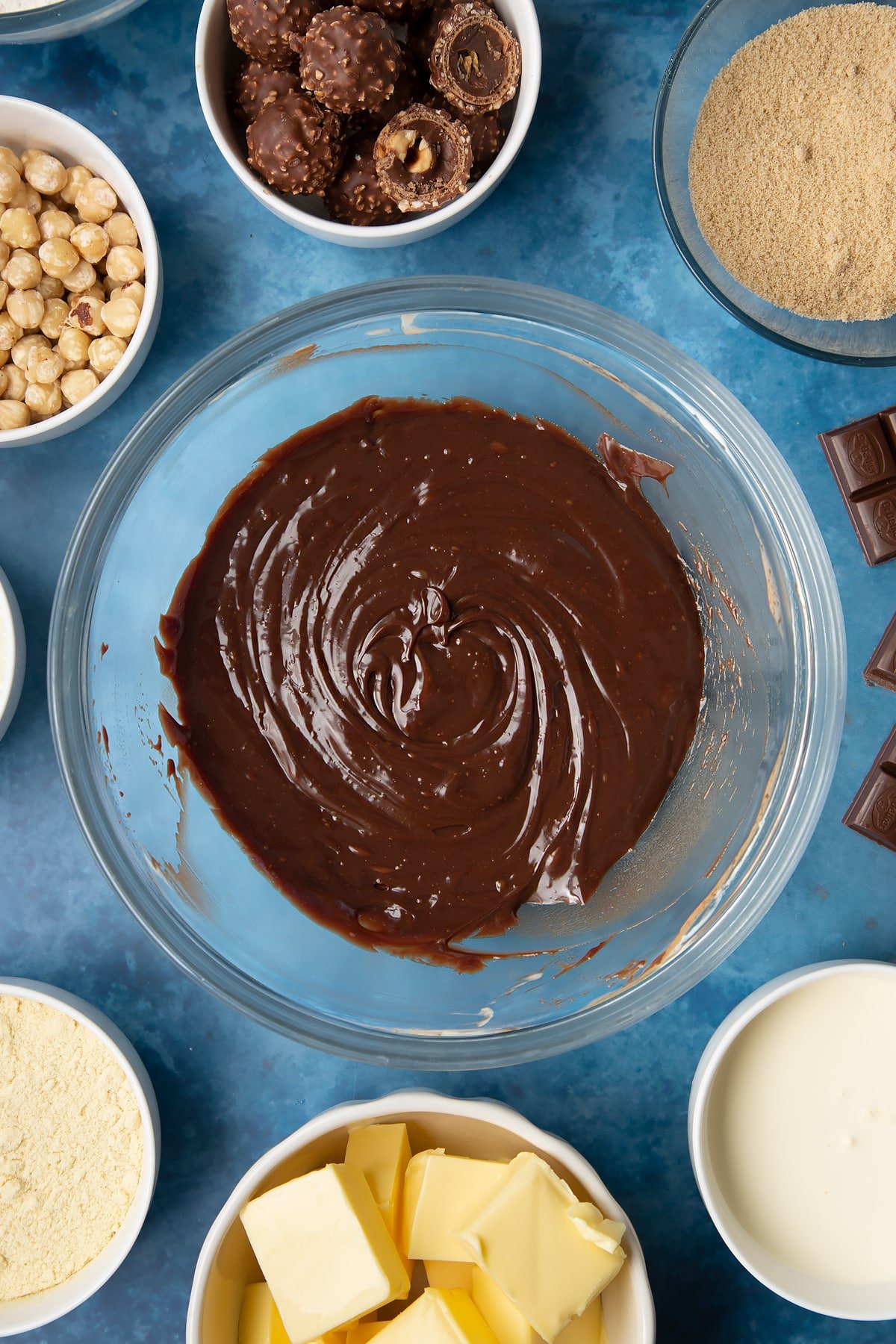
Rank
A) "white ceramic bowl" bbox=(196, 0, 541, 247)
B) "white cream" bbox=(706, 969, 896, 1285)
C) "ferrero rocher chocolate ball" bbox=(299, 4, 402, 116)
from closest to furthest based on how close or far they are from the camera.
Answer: "ferrero rocher chocolate ball" bbox=(299, 4, 402, 116) < "white ceramic bowl" bbox=(196, 0, 541, 247) < "white cream" bbox=(706, 969, 896, 1285)

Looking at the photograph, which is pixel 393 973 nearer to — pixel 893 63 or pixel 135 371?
pixel 135 371

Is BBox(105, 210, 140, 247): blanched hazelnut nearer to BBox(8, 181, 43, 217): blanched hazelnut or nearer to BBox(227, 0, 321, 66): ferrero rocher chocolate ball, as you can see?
BBox(8, 181, 43, 217): blanched hazelnut

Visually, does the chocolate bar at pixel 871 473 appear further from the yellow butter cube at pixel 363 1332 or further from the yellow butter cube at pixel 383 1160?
the yellow butter cube at pixel 363 1332

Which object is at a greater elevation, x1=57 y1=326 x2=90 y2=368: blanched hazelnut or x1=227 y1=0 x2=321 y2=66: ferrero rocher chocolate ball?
x1=227 y1=0 x2=321 y2=66: ferrero rocher chocolate ball

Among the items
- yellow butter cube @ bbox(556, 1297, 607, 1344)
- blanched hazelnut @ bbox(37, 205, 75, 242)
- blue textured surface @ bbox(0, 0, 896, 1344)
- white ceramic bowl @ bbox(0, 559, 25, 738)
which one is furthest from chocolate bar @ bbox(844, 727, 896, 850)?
blanched hazelnut @ bbox(37, 205, 75, 242)

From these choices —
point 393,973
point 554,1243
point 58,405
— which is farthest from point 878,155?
point 554,1243

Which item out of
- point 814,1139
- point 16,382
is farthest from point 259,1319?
point 16,382
